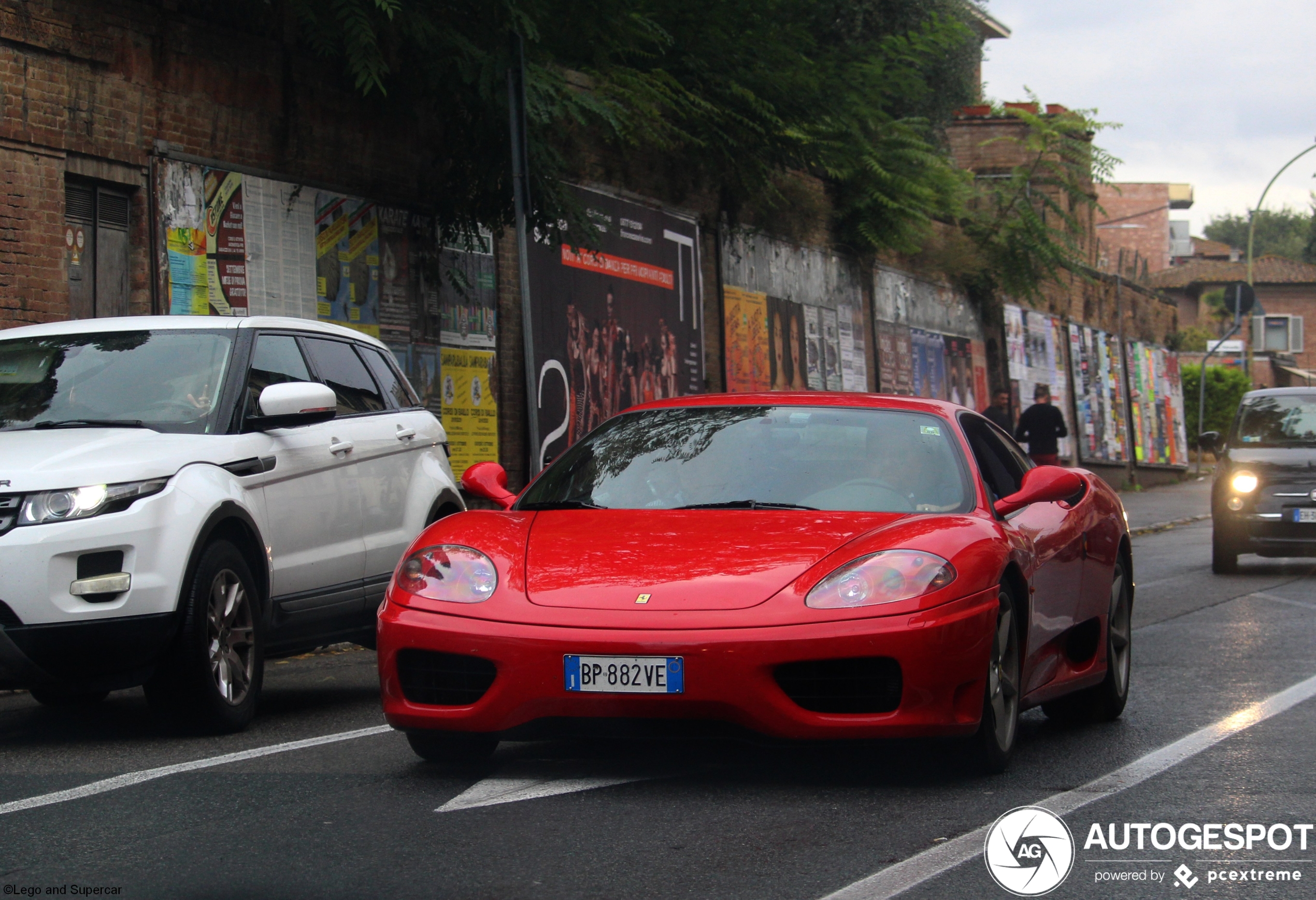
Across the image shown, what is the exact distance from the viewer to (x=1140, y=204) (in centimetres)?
10162

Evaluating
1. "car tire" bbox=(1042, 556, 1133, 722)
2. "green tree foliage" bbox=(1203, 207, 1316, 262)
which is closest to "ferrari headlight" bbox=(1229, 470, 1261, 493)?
"car tire" bbox=(1042, 556, 1133, 722)

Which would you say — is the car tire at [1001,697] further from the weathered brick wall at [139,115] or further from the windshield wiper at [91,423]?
the weathered brick wall at [139,115]

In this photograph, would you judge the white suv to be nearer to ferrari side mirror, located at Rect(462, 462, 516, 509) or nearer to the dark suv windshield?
ferrari side mirror, located at Rect(462, 462, 516, 509)

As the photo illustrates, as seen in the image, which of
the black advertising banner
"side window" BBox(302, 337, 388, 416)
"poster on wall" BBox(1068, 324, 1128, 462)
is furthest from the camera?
"poster on wall" BBox(1068, 324, 1128, 462)

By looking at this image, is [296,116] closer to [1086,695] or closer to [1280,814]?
[1086,695]

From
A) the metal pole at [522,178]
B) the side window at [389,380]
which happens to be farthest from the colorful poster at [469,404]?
the side window at [389,380]

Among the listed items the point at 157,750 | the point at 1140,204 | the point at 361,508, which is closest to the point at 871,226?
the point at 361,508

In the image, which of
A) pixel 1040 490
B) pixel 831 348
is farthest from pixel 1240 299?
pixel 1040 490

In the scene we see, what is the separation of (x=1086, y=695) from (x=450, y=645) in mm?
3141

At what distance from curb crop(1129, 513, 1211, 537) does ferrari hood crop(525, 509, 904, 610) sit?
726 inches

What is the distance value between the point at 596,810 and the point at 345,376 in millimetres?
4081

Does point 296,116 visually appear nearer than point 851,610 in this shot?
No

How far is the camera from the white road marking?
17.6 ft

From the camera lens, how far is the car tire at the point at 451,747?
5.77 m
